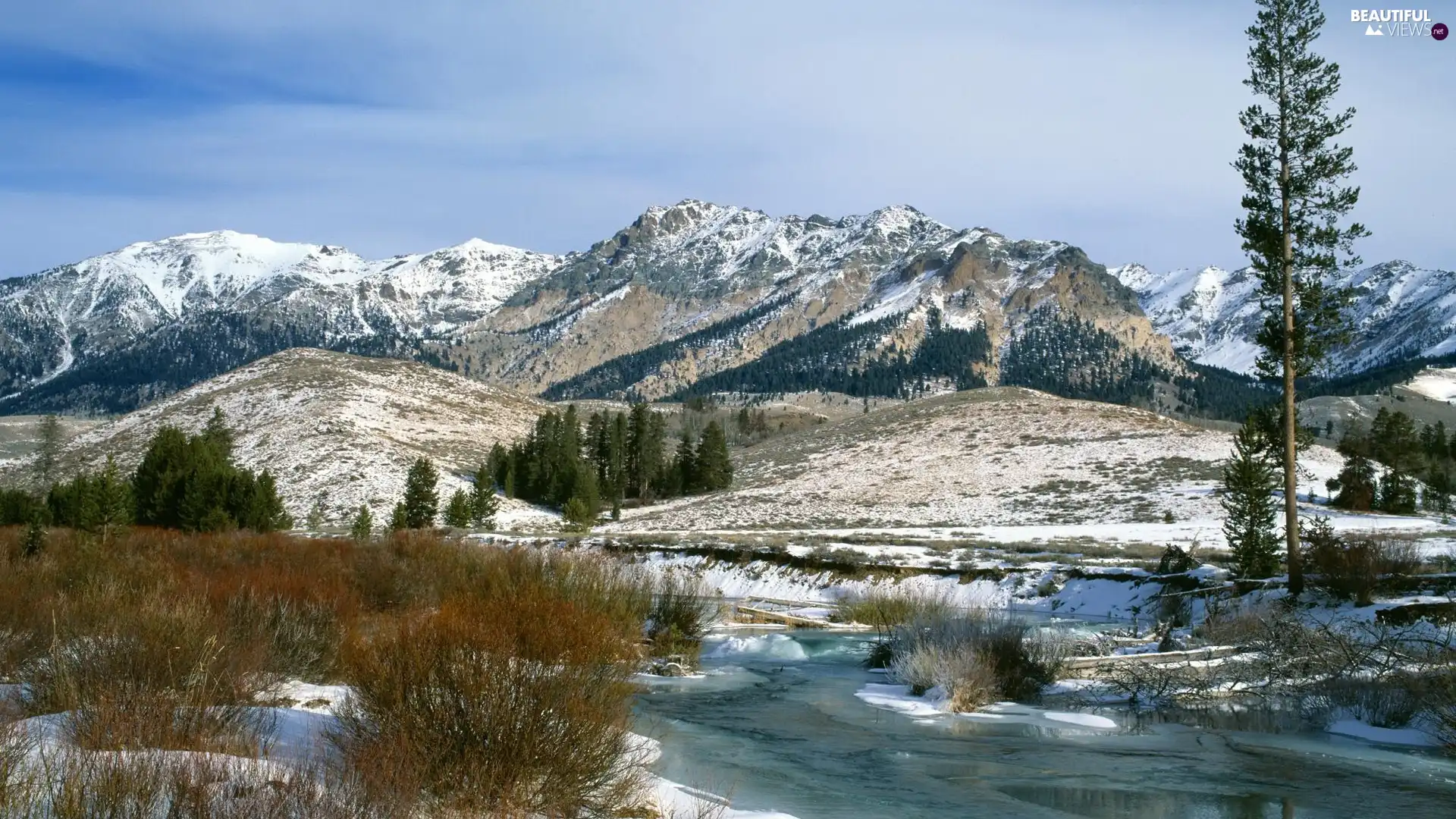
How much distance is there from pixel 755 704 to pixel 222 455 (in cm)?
5198

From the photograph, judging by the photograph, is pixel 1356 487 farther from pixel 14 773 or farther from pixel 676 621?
pixel 14 773

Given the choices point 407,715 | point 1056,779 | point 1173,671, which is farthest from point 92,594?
point 1173,671

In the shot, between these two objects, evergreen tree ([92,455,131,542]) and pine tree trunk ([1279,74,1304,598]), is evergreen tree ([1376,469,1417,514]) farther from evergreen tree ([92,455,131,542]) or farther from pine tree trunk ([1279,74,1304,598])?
evergreen tree ([92,455,131,542])

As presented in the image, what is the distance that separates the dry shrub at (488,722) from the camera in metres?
8.05

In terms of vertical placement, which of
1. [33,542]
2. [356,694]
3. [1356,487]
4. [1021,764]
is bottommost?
[1021,764]

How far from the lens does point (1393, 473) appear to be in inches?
2387

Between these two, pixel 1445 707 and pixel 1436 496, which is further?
pixel 1436 496

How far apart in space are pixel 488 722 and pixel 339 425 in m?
95.4

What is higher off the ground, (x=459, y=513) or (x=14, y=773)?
(x=14, y=773)

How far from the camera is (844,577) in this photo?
127 ft

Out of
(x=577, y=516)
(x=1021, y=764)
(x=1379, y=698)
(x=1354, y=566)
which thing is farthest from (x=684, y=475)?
(x=1021, y=764)

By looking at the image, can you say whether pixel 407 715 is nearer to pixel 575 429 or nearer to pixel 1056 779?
pixel 1056 779

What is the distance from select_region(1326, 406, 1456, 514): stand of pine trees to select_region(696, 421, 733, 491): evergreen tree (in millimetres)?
49551

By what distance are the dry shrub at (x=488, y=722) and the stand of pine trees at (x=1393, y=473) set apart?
60399 mm
